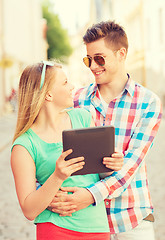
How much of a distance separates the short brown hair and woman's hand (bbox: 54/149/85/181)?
814 millimetres

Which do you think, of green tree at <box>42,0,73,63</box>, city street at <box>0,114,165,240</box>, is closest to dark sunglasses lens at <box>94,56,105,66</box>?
city street at <box>0,114,165,240</box>

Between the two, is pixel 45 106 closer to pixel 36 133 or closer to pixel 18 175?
pixel 36 133

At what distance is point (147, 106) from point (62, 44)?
50590 mm

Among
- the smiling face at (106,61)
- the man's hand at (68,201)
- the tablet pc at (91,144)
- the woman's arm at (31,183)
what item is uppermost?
the smiling face at (106,61)

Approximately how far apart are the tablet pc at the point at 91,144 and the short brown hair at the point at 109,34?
2.28 ft

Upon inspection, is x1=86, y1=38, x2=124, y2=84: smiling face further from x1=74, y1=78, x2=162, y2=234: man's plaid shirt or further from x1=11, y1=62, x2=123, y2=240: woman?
A: x1=11, y1=62, x2=123, y2=240: woman

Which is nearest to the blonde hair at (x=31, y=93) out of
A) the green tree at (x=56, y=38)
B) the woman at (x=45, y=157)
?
the woman at (x=45, y=157)

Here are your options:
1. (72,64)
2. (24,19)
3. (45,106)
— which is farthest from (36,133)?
(72,64)

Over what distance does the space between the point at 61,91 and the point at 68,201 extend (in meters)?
0.53

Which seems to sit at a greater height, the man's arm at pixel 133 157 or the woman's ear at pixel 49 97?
the woman's ear at pixel 49 97

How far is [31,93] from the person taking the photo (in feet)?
6.82

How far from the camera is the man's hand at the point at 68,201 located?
2000 mm

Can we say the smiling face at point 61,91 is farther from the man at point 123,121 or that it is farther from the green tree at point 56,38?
the green tree at point 56,38

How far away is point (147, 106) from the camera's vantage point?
234 cm
